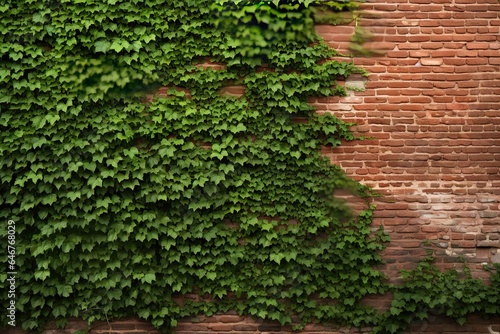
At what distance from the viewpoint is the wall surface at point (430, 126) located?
5574mm

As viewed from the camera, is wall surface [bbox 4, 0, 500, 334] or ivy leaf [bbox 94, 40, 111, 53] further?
wall surface [bbox 4, 0, 500, 334]

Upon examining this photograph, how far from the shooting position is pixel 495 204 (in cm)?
557

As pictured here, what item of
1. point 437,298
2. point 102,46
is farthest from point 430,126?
point 102,46

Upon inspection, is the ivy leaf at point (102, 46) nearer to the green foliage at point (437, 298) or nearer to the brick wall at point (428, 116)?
the brick wall at point (428, 116)

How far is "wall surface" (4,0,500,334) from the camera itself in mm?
5574

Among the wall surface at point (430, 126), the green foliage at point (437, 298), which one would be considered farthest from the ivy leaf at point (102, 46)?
the green foliage at point (437, 298)

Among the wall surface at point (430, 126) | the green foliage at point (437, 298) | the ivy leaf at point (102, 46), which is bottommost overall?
the green foliage at point (437, 298)

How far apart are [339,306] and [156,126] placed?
249 cm

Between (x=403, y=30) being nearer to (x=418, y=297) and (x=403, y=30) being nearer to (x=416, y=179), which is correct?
(x=416, y=179)

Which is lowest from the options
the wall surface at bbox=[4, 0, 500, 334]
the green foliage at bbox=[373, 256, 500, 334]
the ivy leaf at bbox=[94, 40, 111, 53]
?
the green foliage at bbox=[373, 256, 500, 334]

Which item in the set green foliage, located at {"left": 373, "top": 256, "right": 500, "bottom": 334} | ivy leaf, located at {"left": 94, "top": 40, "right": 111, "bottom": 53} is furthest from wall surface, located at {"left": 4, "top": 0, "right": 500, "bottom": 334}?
ivy leaf, located at {"left": 94, "top": 40, "right": 111, "bottom": 53}

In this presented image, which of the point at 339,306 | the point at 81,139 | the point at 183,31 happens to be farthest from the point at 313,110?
the point at 81,139

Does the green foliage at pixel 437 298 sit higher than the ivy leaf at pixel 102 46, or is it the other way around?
the ivy leaf at pixel 102 46

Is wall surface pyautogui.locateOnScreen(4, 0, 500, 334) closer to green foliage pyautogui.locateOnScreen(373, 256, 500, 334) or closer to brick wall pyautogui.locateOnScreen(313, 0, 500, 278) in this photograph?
brick wall pyautogui.locateOnScreen(313, 0, 500, 278)
